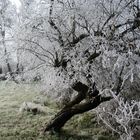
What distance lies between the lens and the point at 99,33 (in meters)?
9.12

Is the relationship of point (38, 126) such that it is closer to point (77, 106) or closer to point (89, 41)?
point (77, 106)

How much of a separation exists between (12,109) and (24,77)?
4122 millimetres

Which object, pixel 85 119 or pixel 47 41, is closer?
pixel 47 41

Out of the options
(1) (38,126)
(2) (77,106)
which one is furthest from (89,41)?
(1) (38,126)

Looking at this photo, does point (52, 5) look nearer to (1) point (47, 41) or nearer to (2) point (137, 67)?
(1) point (47, 41)

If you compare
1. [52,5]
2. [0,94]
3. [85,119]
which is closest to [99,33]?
[52,5]

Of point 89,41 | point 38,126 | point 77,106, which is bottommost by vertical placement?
point 38,126

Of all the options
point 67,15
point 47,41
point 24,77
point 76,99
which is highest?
point 67,15

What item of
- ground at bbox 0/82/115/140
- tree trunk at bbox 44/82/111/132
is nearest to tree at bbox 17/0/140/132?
tree trunk at bbox 44/82/111/132

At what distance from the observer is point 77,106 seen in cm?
1038

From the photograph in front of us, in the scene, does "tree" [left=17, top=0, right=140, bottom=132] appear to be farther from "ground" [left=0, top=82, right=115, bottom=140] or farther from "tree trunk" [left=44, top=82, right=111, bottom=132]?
"ground" [left=0, top=82, right=115, bottom=140]

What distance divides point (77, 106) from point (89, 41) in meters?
2.23

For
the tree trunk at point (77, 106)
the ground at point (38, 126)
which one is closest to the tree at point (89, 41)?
the tree trunk at point (77, 106)

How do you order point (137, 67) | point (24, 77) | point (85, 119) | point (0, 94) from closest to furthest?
point (137, 67)
point (24, 77)
point (85, 119)
point (0, 94)
